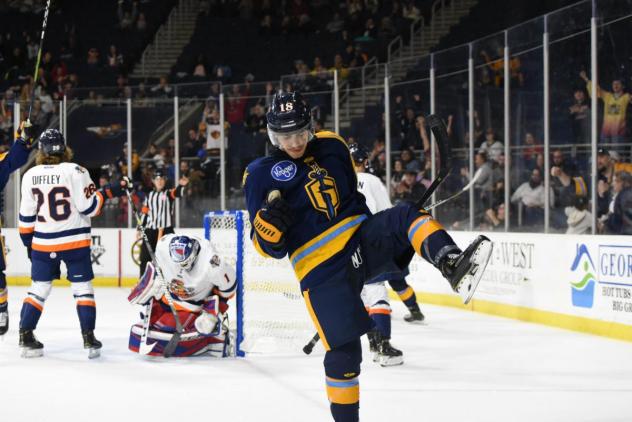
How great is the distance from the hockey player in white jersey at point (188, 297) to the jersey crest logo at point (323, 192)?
2.56 meters

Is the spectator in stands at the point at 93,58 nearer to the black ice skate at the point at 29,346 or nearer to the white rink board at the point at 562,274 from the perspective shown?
the white rink board at the point at 562,274

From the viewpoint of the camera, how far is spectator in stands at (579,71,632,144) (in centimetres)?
717

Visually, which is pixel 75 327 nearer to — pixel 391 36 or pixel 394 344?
pixel 394 344

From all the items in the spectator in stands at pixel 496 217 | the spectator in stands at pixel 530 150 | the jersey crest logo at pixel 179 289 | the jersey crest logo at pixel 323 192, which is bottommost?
the jersey crest logo at pixel 179 289

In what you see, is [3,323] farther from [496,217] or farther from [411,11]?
[411,11]

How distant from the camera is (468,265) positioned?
2.92m

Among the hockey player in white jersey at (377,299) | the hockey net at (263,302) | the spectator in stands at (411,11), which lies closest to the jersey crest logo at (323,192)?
the hockey player in white jersey at (377,299)

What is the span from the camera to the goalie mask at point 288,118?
334 centimetres

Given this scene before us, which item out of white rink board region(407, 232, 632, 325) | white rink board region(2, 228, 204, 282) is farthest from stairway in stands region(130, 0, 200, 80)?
white rink board region(407, 232, 632, 325)

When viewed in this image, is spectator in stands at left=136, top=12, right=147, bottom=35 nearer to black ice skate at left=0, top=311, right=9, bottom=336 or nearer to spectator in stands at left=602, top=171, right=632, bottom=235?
black ice skate at left=0, top=311, right=9, bottom=336

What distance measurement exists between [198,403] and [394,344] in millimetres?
2453

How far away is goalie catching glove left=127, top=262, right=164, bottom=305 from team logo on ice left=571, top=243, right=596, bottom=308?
3220mm

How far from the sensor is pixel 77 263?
602cm

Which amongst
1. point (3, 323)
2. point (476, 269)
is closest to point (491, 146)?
point (3, 323)
